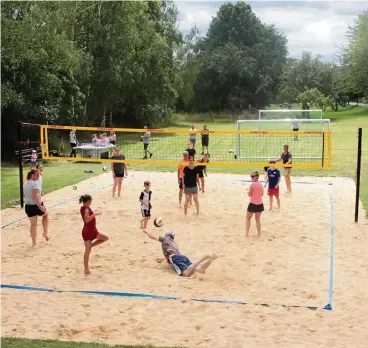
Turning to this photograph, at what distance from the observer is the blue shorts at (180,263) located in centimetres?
865

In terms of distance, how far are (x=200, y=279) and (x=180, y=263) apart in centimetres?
49

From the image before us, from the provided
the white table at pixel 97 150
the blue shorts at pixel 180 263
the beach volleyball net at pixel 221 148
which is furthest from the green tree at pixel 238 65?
the blue shorts at pixel 180 263

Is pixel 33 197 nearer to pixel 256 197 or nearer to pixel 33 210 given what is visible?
pixel 33 210

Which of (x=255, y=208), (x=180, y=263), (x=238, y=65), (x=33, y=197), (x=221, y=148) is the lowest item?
(x=180, y=263)

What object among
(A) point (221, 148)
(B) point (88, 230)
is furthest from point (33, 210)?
(A) point (221, 148)

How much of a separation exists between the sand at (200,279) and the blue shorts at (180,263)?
157mm

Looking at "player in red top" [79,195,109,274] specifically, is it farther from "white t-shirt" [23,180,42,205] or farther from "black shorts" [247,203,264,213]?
"black shorts" [247,203,264,213]

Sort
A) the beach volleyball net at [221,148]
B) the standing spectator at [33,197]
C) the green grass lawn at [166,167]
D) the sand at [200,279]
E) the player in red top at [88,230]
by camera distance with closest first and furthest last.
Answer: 1. the sand at [200,279]
2. the player in red top at [88,230]
3. the standing spectator at [33,197]
4. the green grass lawn at [166,167]
5. the beach volleyball net at [221,148]

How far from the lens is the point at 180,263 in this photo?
28.6 feet

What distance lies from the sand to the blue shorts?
0.16 m

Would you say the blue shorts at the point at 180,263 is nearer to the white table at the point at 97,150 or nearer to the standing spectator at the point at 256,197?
the standing spectator at the point at 256,197

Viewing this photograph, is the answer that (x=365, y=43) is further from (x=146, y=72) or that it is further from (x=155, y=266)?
(x=155, y=266)

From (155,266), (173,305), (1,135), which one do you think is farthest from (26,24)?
(173,305)

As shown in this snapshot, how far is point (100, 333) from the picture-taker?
257 inches
